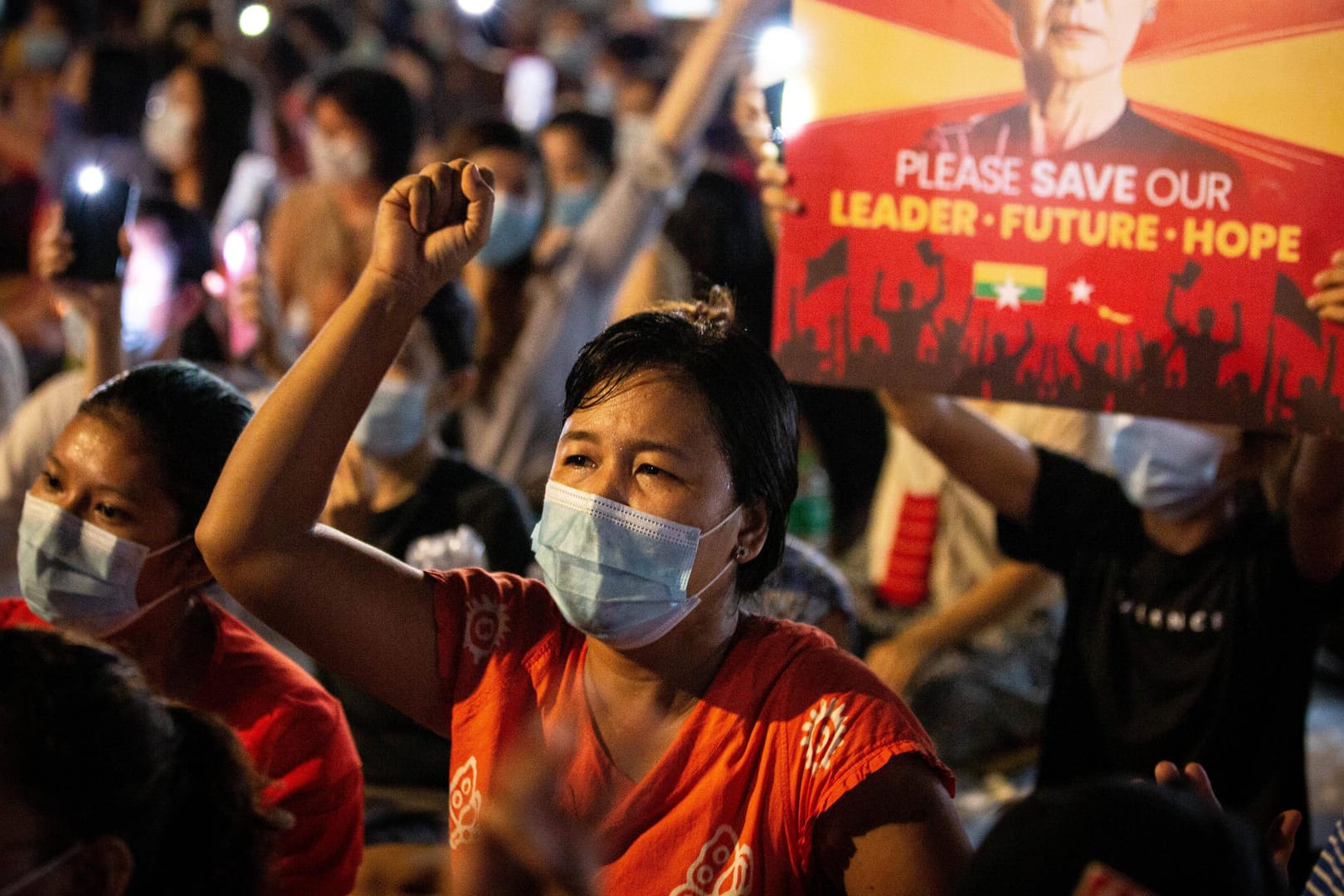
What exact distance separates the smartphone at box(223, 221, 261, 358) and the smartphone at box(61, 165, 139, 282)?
95 centimetres

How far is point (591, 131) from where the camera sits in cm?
625

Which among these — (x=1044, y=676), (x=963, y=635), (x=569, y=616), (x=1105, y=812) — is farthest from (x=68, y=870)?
(x=1044, y=676)

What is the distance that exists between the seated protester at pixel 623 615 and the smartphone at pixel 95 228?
4.49 ft

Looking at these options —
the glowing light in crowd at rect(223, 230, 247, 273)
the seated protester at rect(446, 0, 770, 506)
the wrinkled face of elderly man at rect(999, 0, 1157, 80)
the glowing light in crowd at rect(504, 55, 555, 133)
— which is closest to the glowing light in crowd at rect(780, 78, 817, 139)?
the wrinkled face of elderly man at rect(999, 0, 1157, 80)

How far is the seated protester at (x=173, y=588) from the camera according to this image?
7.43ft

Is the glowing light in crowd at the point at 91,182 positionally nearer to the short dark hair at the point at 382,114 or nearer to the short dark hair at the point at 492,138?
the short dark hair at the point at 492,138

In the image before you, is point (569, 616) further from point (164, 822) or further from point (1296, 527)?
point (1296, 527)

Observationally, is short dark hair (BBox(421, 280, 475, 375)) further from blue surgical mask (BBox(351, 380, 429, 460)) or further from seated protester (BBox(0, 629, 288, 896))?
seated protester (BBox(0, 629, 288, 896))

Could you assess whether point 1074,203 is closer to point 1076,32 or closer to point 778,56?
point 1076,32

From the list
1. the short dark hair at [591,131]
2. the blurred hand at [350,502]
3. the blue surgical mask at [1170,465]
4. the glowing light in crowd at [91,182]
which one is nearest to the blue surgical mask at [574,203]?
the short dark hair at [591,131]

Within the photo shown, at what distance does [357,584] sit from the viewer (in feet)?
6.48

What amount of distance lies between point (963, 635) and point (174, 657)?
214 cm

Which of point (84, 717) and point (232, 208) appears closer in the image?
point (84, 717)

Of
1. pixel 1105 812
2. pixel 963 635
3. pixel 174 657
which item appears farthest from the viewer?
pixel 963 635
